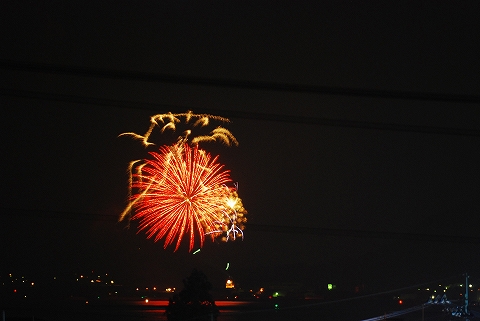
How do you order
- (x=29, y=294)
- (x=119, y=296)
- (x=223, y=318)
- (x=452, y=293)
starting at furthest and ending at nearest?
(x=119, y=296) < (x=223, y=318) < (x=29, y=294) < (x=452, y=293)

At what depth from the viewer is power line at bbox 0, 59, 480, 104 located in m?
5.23

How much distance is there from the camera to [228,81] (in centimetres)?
529

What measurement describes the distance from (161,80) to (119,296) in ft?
103

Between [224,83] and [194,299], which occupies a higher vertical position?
[224,83]

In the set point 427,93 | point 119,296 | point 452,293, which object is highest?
point 119,296

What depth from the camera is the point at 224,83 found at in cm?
528

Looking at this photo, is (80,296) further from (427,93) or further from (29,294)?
(427,93)

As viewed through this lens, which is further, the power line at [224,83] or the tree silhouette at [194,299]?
the tree silhouette at [194,299]

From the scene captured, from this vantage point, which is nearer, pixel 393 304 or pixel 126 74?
pixel 126 74

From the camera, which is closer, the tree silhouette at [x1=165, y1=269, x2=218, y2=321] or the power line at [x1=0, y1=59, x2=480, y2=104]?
the power line at [x1=0, y1=59, x2=480, y2=104]

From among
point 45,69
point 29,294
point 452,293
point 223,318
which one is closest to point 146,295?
point 223,318

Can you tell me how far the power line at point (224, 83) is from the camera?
5.23 meters

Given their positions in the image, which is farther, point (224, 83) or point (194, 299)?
point (194, 299)

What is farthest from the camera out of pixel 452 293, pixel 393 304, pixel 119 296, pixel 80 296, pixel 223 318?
pixel 119 296
